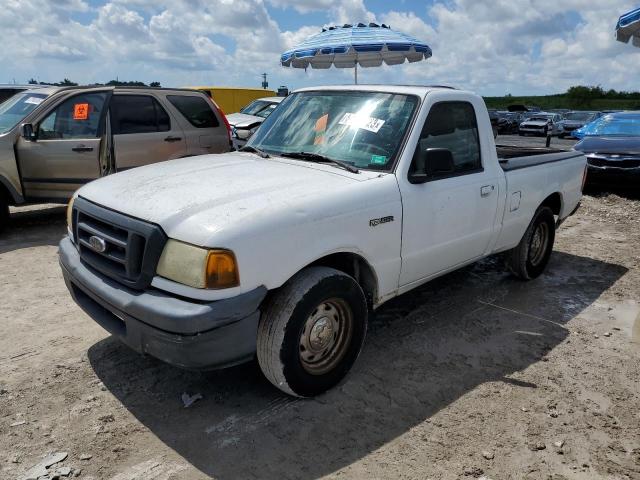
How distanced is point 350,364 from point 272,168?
4.60ft

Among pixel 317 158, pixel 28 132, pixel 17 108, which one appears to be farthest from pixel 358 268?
pixel 17 108

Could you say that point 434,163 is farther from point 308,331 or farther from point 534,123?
point 534,123

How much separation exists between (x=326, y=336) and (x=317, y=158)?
1.26 metres

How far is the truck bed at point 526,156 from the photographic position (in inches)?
184

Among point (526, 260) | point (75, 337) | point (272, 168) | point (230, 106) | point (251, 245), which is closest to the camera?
point (251, 245)

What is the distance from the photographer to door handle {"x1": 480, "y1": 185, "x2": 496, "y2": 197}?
13.4 feet

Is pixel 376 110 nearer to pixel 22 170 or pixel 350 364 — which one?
pixel 350 364

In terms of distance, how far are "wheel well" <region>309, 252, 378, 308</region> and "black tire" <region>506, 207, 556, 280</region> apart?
229 cm

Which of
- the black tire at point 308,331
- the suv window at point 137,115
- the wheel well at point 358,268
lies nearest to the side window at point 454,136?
the wheel well at point 358,268

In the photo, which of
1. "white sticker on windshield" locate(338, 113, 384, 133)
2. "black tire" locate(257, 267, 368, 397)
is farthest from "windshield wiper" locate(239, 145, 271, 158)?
"black tire" locate(257, 267, 368, 397)

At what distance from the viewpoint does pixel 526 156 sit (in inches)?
209

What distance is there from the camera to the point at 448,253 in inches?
155

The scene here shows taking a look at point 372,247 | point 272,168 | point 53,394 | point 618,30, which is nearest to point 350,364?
point 372,247

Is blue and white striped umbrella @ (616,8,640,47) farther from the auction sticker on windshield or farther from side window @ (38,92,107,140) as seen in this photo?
the auction sticker on windshield
